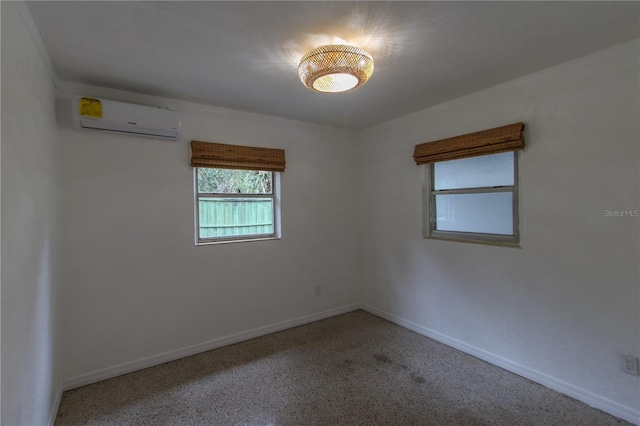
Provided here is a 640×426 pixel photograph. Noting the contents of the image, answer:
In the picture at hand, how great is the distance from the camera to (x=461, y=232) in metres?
2.80

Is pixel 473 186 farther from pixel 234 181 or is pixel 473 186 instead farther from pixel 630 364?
pixel 234 181

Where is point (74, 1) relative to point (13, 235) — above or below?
above

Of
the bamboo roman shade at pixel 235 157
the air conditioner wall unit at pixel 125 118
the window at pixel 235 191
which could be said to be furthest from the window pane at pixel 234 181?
the air conditioner wall unit at pixel 125 118

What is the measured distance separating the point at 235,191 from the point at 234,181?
0.34 ft

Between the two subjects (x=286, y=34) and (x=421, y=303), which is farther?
(x=421, y=303)

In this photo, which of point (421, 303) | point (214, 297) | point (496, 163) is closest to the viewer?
point (496, 163)

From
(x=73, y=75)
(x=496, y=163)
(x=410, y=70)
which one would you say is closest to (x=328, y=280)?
(x=496, y=163)

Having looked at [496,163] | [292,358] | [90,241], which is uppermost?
[496,163]

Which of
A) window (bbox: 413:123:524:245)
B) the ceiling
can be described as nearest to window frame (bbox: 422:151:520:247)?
window (bbox: 413:123:524:245)

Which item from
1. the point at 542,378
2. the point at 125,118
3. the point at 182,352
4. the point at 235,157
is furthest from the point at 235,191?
the point at 542,378

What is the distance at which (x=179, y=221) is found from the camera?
8.71ft

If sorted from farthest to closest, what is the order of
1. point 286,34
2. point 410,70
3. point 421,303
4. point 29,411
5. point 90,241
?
point 421,303, point 90,241, point 410,70, point 286,34, point 29,411

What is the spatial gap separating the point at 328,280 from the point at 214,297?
1365 mm

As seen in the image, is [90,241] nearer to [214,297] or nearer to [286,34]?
[214,297]
